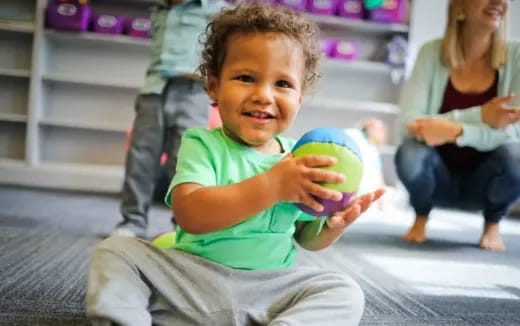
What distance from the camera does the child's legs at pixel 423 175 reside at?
1.68m

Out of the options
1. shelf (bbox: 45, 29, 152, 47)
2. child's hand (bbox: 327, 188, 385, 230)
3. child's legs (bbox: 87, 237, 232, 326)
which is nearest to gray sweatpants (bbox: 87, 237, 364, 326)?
child's legs (bbox: 87, 237, 232, 326)

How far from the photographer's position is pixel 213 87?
2.81ft

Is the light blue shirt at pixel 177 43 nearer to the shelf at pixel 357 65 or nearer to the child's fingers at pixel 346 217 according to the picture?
the child's fingers at pixel 346 217

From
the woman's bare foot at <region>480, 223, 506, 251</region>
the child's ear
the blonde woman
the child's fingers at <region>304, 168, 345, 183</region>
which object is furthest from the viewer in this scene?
the woman's bare foot at <region>480, 223, 506, 251</region>

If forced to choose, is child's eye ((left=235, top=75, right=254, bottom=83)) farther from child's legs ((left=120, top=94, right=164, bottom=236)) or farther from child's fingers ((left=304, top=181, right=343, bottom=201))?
child's legs ((left=120, top=94, right=164, bottom=236))

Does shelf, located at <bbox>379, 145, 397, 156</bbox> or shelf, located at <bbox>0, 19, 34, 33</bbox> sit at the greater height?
shelf, located at <bbox>0, 19, 34, 33</bbox>

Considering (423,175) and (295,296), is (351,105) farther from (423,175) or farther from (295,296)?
(295,296)

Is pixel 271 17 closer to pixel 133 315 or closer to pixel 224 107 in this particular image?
pixel 224 107

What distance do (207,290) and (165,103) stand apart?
3.16 ft

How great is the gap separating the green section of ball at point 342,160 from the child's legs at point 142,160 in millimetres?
950

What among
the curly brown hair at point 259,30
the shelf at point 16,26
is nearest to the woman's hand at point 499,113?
the curly brown hair at point 259,30

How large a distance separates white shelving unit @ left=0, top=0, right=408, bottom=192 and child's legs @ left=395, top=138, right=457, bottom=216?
51.9 inches

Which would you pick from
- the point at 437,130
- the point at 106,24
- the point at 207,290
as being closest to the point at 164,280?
the point at 207,290

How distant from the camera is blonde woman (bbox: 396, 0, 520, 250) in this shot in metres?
1.61
